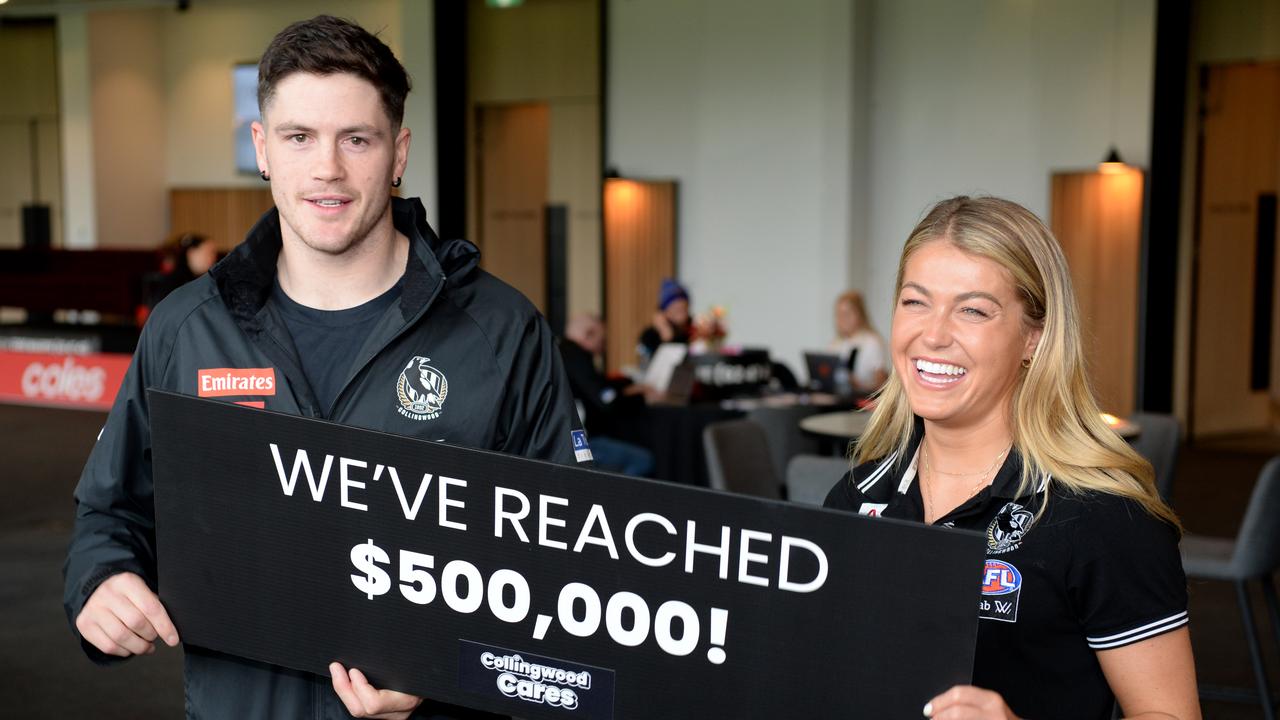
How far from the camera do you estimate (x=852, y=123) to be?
10.6 metres

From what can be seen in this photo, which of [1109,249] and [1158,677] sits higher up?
[1109,249]

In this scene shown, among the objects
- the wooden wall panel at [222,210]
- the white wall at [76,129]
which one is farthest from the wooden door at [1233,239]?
the white wall at [76,129]

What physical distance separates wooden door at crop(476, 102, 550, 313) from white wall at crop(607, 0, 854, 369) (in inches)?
122

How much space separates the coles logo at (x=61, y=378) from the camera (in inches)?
403

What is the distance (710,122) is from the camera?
444 inches

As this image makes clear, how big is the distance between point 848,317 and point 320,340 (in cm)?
681

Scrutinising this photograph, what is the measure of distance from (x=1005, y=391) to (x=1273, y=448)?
32.2 feet

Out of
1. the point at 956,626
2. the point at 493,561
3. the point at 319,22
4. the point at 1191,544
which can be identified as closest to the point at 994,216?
the point at 956,626

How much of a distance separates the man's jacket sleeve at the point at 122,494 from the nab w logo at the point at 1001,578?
1.11 m

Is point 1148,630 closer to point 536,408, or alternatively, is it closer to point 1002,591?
point 1002,591

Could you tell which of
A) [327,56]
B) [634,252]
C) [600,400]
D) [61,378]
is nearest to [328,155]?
[327,56]

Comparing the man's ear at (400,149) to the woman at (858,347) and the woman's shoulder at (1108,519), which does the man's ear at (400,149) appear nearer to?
the woman's shoulder at (1108,519)

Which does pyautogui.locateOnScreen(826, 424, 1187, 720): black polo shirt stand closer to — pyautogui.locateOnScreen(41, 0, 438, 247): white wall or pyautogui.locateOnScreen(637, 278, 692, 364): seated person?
pyautogui.locateOnScreen(637, 278, 692, 364): seated person

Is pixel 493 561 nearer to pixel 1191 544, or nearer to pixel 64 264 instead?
pixel 1191 544
